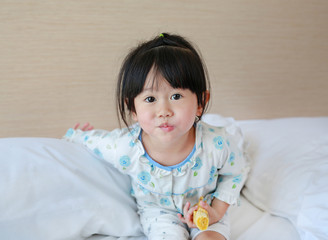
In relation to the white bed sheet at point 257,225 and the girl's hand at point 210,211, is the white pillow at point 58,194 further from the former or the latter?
the white bed sheet at point 257,225

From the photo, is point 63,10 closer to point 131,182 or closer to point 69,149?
point 69,149

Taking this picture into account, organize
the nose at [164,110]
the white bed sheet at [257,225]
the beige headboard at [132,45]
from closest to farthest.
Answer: the nose at [164,110], the white bed sheet at [257,225], the beige headboard at [132,45]

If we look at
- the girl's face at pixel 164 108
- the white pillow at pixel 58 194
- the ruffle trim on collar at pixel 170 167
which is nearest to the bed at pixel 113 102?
the white pillow at pixel 58 194

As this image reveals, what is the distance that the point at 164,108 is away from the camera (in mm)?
711

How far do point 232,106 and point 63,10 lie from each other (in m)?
0.88

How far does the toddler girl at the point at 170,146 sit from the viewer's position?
723 millimetres

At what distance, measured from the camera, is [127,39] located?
1215 mm

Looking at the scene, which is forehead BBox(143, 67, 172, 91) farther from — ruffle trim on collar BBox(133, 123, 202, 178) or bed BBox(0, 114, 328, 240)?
bed BBox(0, 114, 328, 240)

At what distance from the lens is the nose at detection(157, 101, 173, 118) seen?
0.71 metres

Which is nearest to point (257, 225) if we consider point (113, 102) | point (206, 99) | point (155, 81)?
point (206, 99)

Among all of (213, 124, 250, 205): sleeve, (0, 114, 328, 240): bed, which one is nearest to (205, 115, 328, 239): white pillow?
(0, 114, 328, 240): bed

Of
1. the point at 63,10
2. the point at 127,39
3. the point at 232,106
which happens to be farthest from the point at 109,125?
the point at 232,106

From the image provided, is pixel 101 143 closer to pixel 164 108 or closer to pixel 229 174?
pixel 164 108

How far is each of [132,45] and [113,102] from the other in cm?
26
